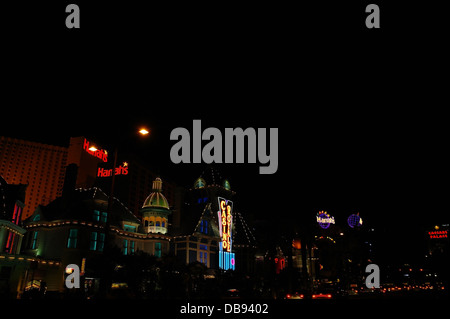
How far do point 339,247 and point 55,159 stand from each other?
108m

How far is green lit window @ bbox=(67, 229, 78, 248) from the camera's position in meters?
36.4

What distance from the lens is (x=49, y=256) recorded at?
36.8m

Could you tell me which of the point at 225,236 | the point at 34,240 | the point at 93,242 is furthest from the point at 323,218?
the point at 34,240

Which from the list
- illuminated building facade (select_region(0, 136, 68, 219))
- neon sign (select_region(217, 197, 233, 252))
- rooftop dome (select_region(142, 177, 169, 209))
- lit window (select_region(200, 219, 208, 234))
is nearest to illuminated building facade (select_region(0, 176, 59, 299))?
rooftop dome (select_region(142, 177, 169, 209))

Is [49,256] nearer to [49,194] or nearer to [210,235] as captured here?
[210,235]

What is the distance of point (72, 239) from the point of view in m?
36.7

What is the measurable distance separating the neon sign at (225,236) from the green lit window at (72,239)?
72.2 ft

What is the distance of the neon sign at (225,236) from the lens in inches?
2100

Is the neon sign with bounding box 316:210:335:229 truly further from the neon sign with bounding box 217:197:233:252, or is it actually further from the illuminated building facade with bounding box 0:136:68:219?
the illuminated building facade with bounding box 0:136:68:219

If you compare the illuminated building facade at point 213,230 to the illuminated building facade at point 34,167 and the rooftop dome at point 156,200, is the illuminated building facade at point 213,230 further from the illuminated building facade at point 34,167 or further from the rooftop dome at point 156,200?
the illuminated building facade at point 34,167

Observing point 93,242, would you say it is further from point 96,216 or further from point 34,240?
point 34,240

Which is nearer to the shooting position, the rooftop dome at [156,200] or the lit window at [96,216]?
the lit window at [96,216]

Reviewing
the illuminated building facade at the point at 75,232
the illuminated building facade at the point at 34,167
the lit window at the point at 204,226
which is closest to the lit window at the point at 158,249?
the illuminated building facade at the point at 75,232
